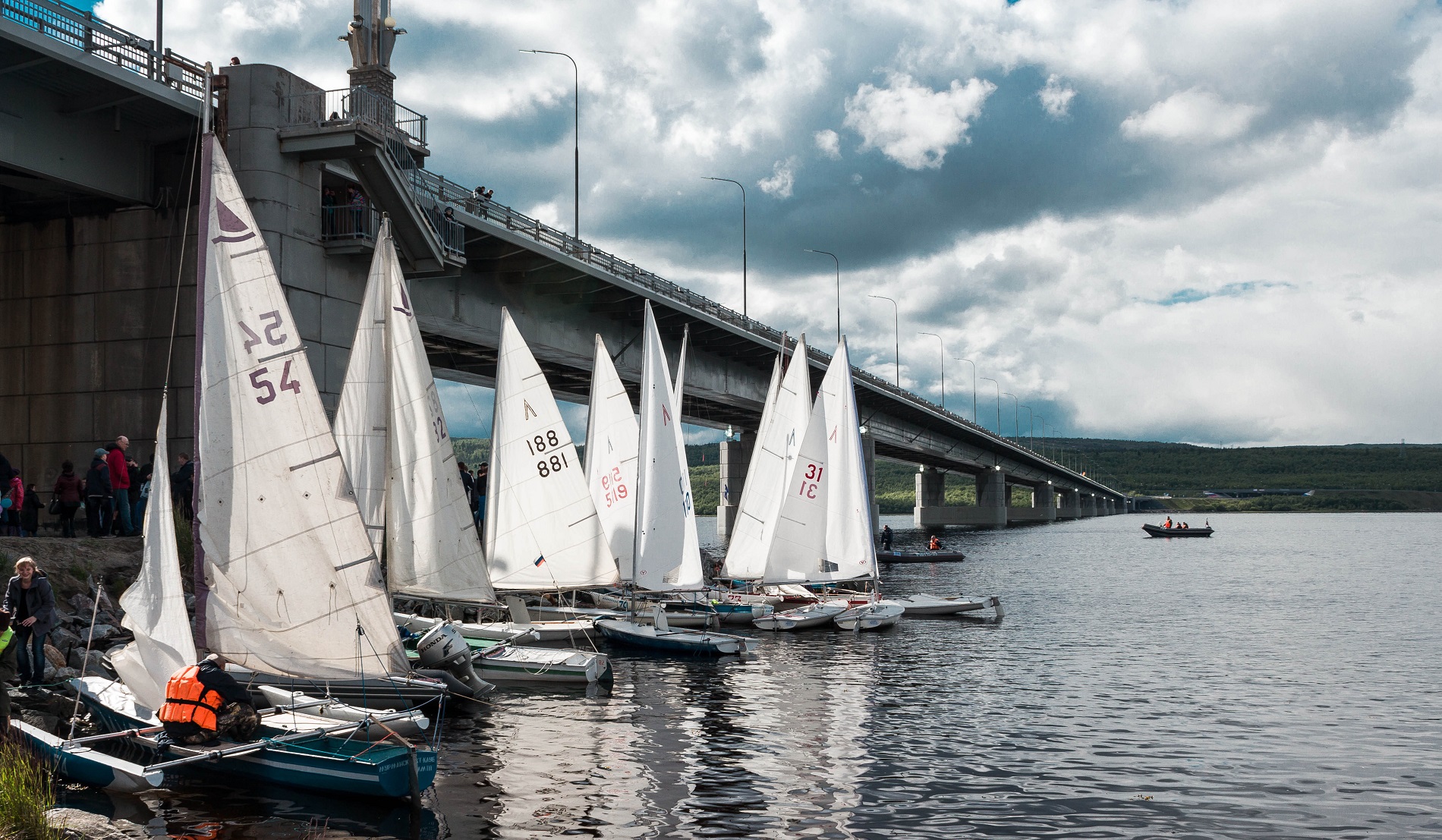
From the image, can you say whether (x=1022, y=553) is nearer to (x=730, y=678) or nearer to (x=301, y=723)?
(x=730, y=678)

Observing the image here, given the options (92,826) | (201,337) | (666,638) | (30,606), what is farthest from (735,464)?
(92,826)

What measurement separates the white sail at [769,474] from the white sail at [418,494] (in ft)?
51.2

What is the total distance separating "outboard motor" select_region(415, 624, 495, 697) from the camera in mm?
21203

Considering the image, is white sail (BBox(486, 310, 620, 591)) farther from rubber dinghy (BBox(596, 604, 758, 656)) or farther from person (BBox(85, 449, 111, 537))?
person (BBox(85, 449, 111, 537))

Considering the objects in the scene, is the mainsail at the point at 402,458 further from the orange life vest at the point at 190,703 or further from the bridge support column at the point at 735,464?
the bridge support column at the point at 735,464

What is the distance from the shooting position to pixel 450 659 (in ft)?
70.8

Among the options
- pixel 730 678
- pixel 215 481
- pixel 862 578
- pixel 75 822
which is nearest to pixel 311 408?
pixel 215 481

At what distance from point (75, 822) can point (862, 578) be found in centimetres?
2708

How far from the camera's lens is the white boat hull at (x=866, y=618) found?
118 ft

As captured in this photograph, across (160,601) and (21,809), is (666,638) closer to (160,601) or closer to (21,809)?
(160,601)

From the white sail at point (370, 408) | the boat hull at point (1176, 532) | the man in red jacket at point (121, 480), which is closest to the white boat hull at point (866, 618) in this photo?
the white sail at point (370, 408)

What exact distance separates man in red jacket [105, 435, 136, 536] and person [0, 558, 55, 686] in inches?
330

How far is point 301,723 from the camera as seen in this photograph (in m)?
15.6

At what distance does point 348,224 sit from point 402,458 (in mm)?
11656
